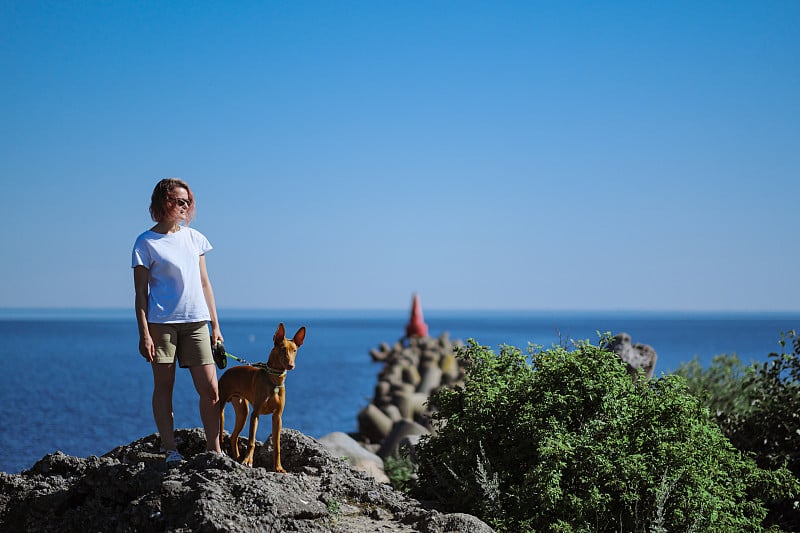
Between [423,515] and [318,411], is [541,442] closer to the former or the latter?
[423,515]

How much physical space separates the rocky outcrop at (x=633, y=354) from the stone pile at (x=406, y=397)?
5.97ft

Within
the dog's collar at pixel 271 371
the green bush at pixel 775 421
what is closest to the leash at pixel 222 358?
the dog's collar at pixel 271 371

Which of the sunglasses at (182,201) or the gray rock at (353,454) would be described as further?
the gray rock at (353,454)

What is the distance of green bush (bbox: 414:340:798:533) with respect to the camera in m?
5.98

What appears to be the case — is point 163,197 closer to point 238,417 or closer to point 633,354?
point 238,417

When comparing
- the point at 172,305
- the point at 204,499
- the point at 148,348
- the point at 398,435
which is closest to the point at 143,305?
the point at 172,305

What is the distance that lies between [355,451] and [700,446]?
5172mm

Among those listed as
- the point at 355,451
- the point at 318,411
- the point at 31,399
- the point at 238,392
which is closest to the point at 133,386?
the point at 31,399

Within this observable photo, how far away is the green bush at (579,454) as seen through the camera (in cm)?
598

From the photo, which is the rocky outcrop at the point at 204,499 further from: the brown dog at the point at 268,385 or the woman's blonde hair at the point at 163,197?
the woman's blonde hair at the point at 163,197

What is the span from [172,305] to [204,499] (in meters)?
1.59

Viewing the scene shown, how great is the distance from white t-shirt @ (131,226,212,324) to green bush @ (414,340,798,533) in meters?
2.38

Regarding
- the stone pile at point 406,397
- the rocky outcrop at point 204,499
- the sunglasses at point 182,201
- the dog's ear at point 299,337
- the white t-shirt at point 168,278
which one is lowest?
the stone pile at point 406,397

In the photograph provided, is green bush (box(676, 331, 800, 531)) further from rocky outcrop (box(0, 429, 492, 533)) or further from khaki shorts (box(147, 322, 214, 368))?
Answer: khaki shorts (box(147, 322, 214, 368))
